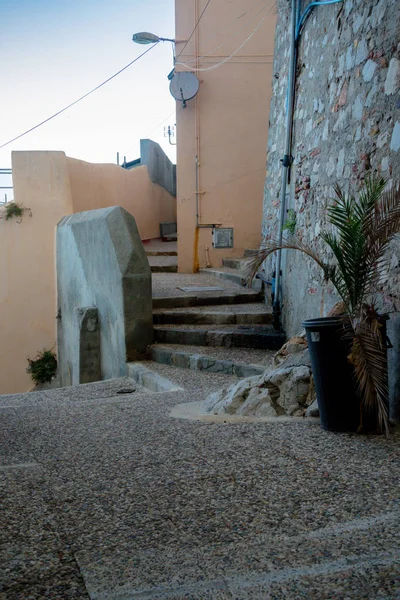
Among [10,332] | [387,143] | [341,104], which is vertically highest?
[341,104]

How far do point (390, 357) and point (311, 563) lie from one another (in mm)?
1750

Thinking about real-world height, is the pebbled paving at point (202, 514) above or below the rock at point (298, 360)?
below

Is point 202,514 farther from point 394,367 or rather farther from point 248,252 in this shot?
point 248,252

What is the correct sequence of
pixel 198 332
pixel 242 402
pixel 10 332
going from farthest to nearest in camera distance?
pixel 10 332 < pixel 198 332 < pixel 242 402

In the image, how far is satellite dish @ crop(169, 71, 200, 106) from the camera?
32.1 feet

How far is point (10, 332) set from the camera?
11.3 metres

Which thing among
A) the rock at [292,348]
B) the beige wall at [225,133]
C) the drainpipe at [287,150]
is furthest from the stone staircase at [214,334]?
the beige wall at [225,133]

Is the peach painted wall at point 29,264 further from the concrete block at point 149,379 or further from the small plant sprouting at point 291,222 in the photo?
the small plant sprouting at point 291,222

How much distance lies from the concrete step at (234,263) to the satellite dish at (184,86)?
8.93 feet

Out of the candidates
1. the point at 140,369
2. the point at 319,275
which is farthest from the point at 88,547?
the point at 140,369

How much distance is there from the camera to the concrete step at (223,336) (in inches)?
245

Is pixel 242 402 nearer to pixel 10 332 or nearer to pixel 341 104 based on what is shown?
pixel 341 104

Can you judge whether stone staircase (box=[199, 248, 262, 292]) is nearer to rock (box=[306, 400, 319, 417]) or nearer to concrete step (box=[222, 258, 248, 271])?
concrete step (box=[222, 258, 248, 271])

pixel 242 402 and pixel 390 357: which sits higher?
pixel 390 357
